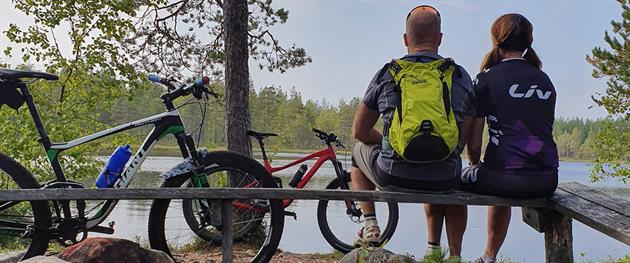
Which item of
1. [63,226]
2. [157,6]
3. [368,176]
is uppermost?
[157,6]

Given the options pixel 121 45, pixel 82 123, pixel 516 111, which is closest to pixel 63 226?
pixel 516 111

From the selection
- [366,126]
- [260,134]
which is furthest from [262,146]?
[366,126]

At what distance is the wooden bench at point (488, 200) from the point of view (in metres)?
2.54

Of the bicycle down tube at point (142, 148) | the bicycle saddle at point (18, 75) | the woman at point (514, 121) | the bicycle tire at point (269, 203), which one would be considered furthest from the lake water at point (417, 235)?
the woman at point (514, 121)

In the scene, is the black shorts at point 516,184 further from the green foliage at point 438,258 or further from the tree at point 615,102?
the tree at point 615,102

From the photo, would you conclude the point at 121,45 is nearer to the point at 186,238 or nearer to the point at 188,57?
the point at 188,57

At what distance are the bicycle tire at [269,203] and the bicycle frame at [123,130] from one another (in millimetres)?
146

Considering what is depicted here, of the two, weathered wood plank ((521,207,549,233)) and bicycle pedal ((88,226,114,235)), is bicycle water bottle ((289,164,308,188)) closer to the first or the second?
bicycle pedal ((88,226,114,235))

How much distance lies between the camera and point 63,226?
2969 millimetres

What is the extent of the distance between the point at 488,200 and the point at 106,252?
204 cm

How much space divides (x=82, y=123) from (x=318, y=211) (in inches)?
250

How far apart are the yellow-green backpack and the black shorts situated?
34 cm

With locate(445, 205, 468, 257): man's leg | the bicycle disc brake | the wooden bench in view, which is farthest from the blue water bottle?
locate(445, 205, 468, 257): man's leg

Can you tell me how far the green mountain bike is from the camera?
292 cm
